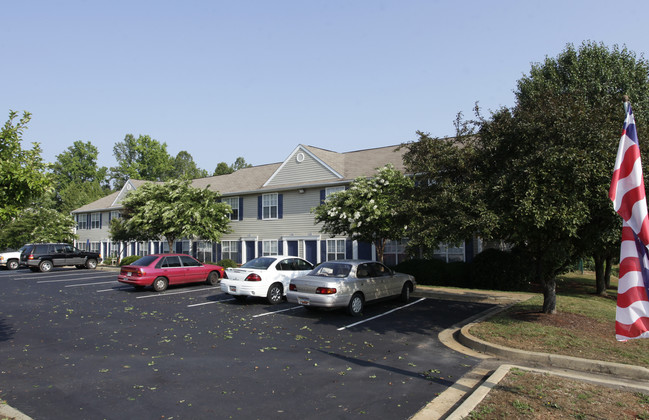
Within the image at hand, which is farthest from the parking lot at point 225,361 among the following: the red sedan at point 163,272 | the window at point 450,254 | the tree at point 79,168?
the tree at point 79,168

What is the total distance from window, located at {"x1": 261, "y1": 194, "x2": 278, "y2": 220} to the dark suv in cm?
1444

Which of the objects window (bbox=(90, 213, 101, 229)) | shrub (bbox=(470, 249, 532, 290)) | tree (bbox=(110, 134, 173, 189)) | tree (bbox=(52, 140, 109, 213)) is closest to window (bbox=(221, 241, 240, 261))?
shrub (bbox=(470, 249, 532, 290))

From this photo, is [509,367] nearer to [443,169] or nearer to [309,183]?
[443,169]

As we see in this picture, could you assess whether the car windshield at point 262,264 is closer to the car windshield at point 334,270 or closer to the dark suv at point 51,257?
the car windshield at point 334,270

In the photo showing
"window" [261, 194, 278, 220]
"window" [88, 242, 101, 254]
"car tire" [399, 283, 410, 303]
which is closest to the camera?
"car tire" [399, 283, 410, 303]

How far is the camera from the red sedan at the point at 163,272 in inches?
668

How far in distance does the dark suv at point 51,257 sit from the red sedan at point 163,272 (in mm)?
15180

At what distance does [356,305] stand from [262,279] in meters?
3.37

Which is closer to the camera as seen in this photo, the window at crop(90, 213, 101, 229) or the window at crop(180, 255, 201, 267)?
the window at crop(180, 255, 201, 267)

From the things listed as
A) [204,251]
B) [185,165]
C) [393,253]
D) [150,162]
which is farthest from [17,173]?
[185,165]

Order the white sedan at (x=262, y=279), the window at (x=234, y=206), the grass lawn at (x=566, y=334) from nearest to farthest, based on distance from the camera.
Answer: the grass lawn at (x=566, y=334) < the white sedan at (x=262, y=279) < the window at (x=234, y=206)

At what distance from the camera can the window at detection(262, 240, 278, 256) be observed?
1058 inches

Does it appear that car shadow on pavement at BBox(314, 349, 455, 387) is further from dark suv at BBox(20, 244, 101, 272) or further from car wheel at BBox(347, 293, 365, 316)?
dark suv at BBox(20, 244, 101, 272)

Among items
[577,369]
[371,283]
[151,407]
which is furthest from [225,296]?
[577,369]
